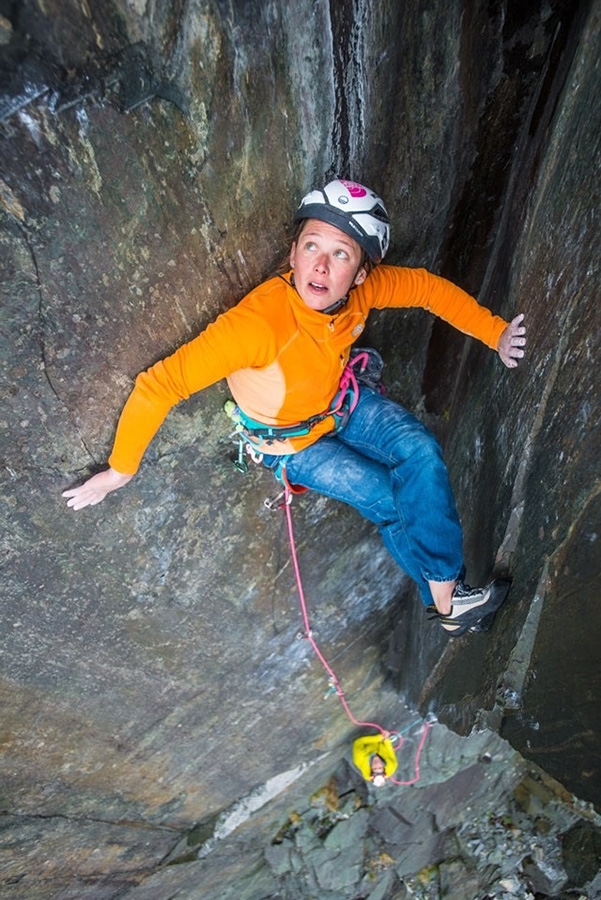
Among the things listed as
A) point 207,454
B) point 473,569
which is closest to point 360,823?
point 473,569

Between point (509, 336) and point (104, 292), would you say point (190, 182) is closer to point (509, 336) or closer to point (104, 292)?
point (104, 292)

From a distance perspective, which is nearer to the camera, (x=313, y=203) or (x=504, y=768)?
(x=313, y=203)

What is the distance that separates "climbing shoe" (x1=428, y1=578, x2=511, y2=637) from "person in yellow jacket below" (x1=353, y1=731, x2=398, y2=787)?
336 centimetres

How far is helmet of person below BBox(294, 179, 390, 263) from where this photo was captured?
239 centimetres

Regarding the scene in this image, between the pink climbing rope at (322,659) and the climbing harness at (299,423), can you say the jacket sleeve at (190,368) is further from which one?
the pink climbing rope at (322,659)

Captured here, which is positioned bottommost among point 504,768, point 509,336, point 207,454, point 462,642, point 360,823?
point 360,823

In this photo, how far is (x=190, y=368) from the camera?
7.86ft

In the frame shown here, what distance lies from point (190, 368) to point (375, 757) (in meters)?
4.83

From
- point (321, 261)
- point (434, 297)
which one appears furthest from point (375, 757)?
point (321, 261)

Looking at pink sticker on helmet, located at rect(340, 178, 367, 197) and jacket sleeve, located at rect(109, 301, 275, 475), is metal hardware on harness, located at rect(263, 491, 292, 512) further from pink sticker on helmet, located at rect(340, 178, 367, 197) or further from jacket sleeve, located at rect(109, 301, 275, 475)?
pink sticker on helmet, located at rect(340, 178, 367, 197)

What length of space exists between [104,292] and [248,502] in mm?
1526

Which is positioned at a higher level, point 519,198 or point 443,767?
point 519,198

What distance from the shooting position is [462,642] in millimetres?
3686

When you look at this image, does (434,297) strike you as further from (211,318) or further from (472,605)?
(472,605)
